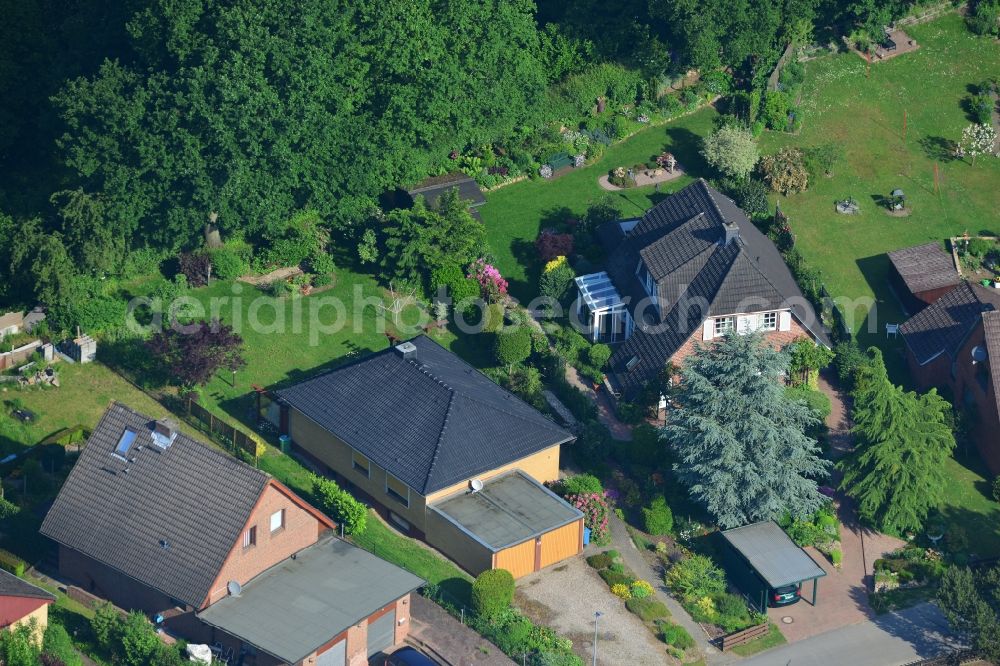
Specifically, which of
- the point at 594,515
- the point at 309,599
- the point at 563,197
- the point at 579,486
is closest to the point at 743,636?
the point at 594,515

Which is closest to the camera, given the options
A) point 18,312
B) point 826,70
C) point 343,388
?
point 343,388

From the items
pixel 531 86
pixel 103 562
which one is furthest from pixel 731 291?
pixel 103 562

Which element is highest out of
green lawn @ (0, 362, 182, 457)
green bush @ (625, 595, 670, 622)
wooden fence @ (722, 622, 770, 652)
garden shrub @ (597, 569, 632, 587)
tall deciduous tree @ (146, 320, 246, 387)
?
tall deciduous tree @ (146, 320, 246, 387)

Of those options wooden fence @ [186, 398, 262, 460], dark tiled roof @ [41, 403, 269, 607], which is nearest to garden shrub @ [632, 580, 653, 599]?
dark tiled roof @ [41, 403, 269, 607]

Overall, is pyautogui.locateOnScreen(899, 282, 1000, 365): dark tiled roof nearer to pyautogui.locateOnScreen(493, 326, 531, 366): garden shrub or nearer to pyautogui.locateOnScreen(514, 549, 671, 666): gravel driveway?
pyautogui.locateOnScreen(493, 326, 531, 366): garden shrub

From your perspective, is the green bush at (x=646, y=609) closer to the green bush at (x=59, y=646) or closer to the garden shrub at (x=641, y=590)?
the garden shrub at (x=641, y=590)

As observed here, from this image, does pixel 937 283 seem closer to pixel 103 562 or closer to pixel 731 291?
pixel 731 291

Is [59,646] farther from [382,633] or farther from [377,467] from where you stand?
[377,467]
